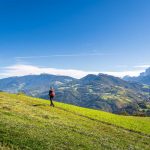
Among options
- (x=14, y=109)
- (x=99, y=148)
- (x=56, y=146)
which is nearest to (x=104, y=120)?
(x=14, y=109)

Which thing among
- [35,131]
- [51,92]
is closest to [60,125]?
[35,131]

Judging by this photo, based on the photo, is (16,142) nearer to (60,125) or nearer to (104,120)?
(60,125)

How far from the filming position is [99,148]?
32.2 m

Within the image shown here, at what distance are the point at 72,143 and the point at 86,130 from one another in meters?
9.05

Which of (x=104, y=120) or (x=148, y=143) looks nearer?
(x=148, y=143)

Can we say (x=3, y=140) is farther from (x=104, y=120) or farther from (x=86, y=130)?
(x=104, y=120)

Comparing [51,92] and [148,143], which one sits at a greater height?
[51,92]

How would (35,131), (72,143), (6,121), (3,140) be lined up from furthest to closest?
(6,121) → (35,131) → (72,143) → (3,140)

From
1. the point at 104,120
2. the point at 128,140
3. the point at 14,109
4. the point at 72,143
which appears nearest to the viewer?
the point at 72,143

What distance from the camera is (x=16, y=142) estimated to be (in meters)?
28.7

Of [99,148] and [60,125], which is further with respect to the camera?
[60,125]

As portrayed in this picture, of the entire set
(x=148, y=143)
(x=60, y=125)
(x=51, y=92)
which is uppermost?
(x=51, y=92)

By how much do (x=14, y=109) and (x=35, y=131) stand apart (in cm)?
1487

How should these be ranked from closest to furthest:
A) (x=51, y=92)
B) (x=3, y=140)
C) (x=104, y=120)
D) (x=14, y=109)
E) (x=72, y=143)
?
(x=3, y=140), (x=72, y=143), (x=14, y=109), (x=104, y=120), (x=51, y=92)
